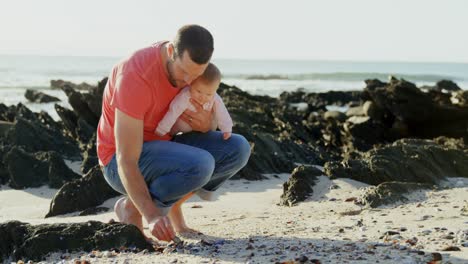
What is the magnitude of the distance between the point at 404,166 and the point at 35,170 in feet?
11.9

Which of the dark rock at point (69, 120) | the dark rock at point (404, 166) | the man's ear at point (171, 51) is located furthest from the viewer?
the dark rock at point (69, 120)

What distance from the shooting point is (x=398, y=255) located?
355 cm

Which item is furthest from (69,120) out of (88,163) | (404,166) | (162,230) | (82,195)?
(162,230)

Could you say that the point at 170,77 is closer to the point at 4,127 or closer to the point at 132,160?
the point at 132,160

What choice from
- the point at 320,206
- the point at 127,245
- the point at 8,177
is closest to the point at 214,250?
the point at 127,245

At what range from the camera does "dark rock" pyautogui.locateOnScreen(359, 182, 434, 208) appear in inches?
204

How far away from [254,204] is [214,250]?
6.65 ft

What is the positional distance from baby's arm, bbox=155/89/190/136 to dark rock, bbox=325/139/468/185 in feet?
7.33

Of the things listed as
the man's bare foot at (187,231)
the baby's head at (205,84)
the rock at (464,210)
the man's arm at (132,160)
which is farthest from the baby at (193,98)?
the rock at (464,210)

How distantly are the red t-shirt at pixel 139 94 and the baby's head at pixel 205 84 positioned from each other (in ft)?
0.42

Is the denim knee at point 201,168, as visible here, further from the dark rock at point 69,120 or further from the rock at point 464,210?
the dark rock at point 69,120

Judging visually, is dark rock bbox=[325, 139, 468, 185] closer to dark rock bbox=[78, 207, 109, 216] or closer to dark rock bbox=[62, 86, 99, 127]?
dark rock bbox=[78, 207, 109, 216]

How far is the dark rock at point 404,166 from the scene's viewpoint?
6184mm

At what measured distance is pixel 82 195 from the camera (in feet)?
19.7
